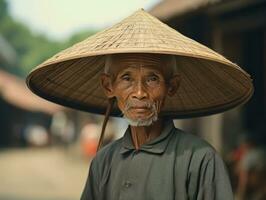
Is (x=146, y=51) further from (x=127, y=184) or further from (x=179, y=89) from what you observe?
(x=179, y=89)

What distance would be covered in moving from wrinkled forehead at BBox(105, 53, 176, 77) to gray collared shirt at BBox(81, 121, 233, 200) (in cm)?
24

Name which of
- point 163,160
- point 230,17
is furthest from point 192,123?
point 163,160

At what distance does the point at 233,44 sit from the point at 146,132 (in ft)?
19.7

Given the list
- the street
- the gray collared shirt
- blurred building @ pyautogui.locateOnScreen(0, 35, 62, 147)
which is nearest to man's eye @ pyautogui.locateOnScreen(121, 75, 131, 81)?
the gray collared shirt

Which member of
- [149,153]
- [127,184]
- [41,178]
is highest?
[149,153]

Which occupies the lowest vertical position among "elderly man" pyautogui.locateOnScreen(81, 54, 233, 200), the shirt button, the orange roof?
the orange roof

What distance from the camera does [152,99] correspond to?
2838 mm

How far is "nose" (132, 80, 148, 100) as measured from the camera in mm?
2822

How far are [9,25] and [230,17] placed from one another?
65176 millimetres

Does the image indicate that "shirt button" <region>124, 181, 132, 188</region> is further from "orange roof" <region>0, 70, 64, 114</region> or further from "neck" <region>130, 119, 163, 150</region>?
"orange roof" <region>0, 70, 64, 114</region>

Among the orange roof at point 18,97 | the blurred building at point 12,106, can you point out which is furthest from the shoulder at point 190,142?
the orange roof at point 18,97

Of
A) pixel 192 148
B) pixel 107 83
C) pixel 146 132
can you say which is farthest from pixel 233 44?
pixel 192 148

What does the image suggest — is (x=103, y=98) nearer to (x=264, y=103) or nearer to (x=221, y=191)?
(x=221, y=191)

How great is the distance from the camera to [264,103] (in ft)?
32.1
